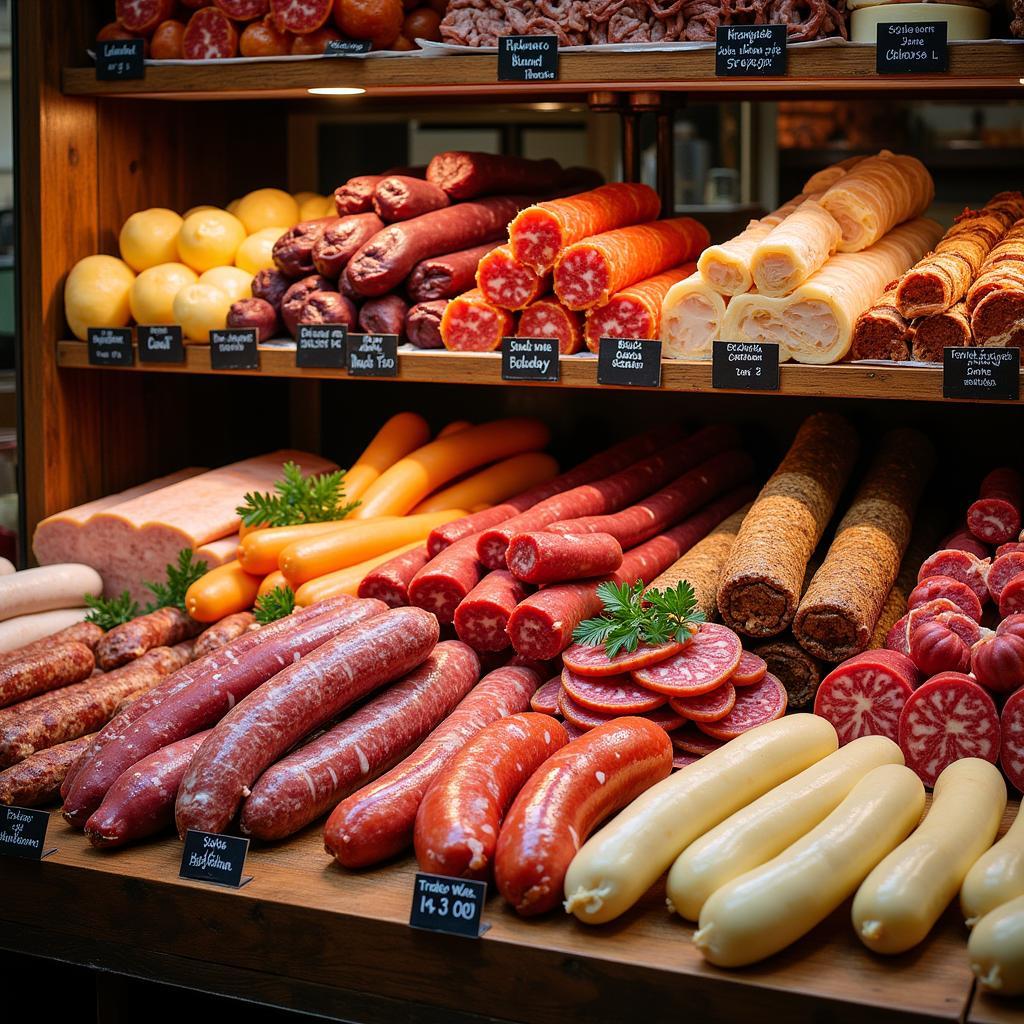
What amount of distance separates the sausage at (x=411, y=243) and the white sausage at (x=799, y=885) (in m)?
1.66

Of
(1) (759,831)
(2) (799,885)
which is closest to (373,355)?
(1) (759,831)

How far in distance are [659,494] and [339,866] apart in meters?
1.38

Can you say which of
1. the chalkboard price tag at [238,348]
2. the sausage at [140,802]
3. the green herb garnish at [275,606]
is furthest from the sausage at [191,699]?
the chalkboard price tag at [238,348]

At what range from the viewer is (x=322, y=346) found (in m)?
2.97

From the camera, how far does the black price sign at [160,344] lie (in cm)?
315

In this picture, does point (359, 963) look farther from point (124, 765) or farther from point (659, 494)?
point (659, 494)

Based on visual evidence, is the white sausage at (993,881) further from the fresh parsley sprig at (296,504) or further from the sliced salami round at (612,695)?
the fresh parsley sprig at (296,504)

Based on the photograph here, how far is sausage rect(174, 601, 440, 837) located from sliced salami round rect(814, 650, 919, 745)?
2.51 feet

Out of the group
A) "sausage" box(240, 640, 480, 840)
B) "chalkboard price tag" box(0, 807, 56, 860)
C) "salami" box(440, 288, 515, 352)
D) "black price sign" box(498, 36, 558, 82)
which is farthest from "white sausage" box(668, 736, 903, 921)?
"black price sign" box(498, 36, 558, 82)

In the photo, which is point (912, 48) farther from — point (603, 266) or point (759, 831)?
point (759, 831)

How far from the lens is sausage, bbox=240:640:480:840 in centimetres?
206

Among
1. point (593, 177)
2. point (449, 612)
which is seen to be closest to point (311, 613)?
point (449, 612)

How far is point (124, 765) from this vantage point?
2.21 metres

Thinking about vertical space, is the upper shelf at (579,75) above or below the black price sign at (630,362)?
above
